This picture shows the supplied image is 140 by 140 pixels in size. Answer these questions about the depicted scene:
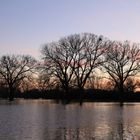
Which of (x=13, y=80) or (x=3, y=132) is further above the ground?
(x=13, y=80)

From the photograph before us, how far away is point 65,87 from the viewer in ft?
305

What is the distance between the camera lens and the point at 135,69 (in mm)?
93188

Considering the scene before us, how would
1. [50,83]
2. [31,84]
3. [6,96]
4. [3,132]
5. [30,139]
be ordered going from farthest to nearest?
1. [6,96]
2. [31,84]
3. [50,83]
4. [3,132]
5. [30,139]

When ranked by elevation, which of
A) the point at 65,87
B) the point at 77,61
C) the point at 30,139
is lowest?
the point at 30,139

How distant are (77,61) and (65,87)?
23.5ft

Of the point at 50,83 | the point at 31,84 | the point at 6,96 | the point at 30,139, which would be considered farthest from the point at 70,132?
the point at 6,96

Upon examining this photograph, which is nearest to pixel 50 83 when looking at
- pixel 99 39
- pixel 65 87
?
pixel 65 87

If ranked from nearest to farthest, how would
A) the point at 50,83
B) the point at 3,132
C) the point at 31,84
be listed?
1. the point at 3,132
2. the point at 50,83
3. the point at 31,84

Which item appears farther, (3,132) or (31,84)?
(31,84)

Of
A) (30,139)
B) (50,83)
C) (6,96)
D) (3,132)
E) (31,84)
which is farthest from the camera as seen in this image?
(6,96)

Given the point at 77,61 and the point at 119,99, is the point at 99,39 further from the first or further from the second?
the point at 119,99

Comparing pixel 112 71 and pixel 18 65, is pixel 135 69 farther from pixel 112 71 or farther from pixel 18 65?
pixel 18 65

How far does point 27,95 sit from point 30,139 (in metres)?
128

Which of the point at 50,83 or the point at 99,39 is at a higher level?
the point at 99,39
